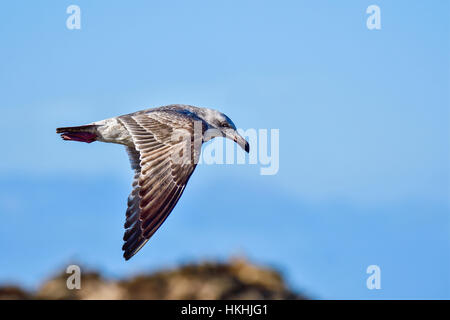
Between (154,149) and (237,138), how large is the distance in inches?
78.0

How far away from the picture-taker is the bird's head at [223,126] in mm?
11820

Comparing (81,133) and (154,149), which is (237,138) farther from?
(81,133)

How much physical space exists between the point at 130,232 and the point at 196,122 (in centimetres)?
188

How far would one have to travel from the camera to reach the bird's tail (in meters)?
11.7

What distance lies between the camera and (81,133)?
11727 mm

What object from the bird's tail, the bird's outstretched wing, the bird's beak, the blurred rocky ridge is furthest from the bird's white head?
the blurred rocky ridge

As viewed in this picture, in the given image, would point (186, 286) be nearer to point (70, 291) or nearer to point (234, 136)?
point (70, 291)

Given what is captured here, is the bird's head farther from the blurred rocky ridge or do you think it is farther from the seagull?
the blurred rocky ridge

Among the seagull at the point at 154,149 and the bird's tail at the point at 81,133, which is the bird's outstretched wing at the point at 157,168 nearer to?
the seagull at the point at 154,149

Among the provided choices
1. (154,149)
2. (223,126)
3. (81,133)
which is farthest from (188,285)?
(154,149)

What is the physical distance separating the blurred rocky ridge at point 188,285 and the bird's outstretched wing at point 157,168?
5349 millimetres

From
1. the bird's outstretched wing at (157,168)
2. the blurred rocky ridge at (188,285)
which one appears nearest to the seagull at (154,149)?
the bird's outstretched wing at (157,168)
